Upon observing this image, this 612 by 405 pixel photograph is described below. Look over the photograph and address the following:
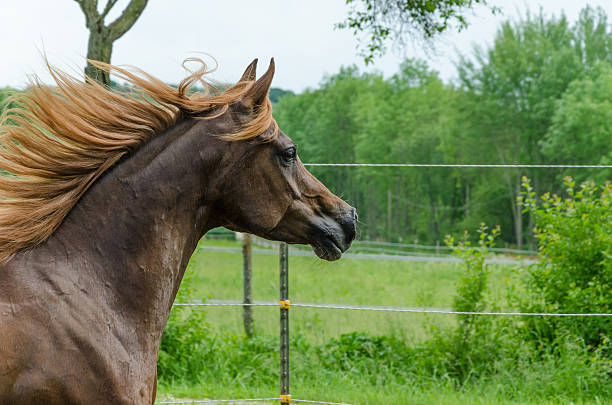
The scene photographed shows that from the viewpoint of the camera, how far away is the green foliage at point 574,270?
18.7 ft

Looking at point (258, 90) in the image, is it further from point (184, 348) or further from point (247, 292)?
point (247, 292)

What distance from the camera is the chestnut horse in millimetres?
1912

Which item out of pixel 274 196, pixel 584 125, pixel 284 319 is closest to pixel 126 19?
pixel 284 319

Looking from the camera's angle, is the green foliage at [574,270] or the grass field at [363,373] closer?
the grass field at [363,373]

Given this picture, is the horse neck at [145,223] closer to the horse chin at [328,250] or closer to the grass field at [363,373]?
the horse chin at [328,250]

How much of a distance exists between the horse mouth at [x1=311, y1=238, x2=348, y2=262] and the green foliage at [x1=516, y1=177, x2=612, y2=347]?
3.78m

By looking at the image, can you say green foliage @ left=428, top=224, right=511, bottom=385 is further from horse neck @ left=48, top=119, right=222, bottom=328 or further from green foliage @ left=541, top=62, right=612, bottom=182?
green foliage @ left=541, top=62, right=612, bottom=182

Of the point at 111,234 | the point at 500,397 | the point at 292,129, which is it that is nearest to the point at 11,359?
the point at 111,234

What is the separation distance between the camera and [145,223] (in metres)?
2.17

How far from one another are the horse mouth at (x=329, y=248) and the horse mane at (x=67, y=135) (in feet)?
1.74

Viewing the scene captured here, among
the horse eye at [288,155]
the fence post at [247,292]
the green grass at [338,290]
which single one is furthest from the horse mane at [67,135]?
the fence post at [247,292]

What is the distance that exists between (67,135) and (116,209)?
30 centimetres

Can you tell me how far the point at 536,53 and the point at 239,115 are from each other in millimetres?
31750

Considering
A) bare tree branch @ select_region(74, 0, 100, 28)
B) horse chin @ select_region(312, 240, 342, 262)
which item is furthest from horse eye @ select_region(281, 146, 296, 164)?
bare tree branch @ select_region(74, 0, 100, 28)
